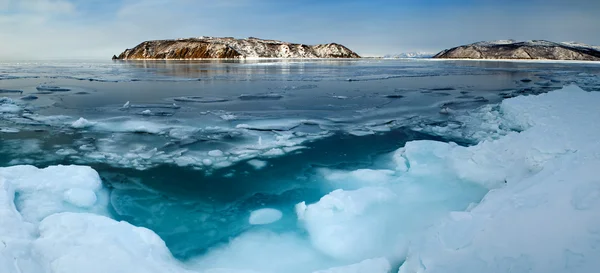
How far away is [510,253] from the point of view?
2055 mm

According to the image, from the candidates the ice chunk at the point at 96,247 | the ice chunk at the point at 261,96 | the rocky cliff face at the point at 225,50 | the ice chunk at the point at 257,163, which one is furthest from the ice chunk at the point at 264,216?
the rocky cliff face at the point at 225,50

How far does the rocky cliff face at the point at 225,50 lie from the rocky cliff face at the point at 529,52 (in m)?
37.9

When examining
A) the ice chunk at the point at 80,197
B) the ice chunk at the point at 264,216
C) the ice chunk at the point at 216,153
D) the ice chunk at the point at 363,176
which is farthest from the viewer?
the ice chunk at the point at 216,153

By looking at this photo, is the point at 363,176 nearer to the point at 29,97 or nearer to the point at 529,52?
the point at 29,97

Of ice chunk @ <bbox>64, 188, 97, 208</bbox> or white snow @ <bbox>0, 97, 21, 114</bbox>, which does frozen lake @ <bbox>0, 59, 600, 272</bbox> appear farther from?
ice chunk @ <bbox>64, 188, 97, 208</bbox>

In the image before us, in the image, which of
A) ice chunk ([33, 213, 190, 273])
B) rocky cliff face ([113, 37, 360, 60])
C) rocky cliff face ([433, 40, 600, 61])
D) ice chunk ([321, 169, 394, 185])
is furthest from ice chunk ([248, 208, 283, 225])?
rocky cliff face ([113, 37, 360, 60])

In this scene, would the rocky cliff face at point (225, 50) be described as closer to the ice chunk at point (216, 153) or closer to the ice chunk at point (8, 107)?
the ice chunk at point (8, 107)

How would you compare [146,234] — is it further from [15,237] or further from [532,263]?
[532,263]

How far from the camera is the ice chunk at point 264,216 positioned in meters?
3.39

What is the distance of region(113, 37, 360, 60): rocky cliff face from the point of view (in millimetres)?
101188

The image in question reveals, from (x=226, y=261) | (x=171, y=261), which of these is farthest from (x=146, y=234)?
(x=226, y=261)

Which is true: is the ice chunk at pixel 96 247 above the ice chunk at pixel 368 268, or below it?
above

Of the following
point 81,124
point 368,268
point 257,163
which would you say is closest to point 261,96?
point 81,124

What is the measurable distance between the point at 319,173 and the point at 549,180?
247cm
